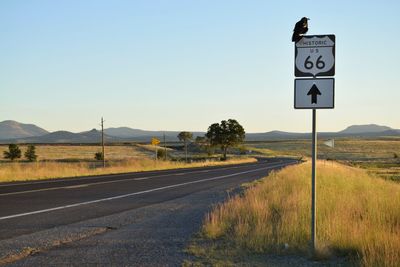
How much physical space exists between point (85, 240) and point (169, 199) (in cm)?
763

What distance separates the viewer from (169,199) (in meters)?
16.2

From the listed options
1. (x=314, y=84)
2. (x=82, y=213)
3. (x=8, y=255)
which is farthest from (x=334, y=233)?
(x=82, y=213)

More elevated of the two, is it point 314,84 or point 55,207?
point 314,84

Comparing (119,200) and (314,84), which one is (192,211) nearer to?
Result: (119,200)

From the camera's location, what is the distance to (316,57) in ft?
22.2

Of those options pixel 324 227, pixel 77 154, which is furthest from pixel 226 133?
pixel 324 227

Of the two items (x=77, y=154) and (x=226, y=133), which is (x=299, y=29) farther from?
(x=77, y=154)

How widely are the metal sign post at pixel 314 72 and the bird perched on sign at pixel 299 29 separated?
63 millimetres

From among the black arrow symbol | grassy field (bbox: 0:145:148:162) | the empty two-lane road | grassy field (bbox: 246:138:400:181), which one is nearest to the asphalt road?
the empty two-lane road

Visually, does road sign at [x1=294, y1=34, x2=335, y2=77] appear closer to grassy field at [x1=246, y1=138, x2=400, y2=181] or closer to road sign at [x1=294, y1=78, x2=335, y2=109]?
road sign at [x1=294, y1=78, x2=335, y2=109]

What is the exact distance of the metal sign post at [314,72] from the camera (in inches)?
261

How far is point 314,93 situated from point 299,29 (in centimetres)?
93

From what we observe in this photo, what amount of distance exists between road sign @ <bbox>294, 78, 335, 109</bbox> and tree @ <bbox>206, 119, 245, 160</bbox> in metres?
79.5

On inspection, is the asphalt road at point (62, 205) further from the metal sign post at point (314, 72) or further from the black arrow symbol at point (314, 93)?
the black arrow symbol at point (314, 93)
